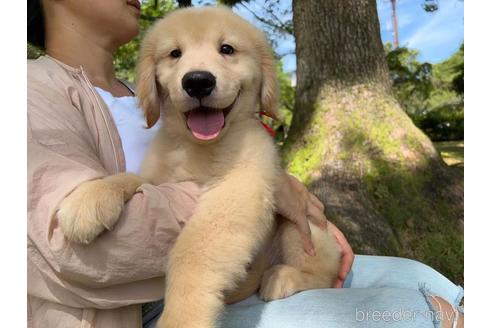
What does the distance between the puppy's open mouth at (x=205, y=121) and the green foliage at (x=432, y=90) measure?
10.4 metres

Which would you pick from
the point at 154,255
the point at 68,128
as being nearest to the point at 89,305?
the point at 154,255

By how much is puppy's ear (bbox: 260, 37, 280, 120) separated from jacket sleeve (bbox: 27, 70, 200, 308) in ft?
2.46

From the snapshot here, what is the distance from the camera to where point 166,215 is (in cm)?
148

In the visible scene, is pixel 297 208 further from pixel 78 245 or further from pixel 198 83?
pixel 78 245

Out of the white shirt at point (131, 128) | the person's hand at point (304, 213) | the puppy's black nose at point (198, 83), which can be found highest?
the puppy's black nose at point (198, 83)

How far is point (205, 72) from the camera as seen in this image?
5.49 feet

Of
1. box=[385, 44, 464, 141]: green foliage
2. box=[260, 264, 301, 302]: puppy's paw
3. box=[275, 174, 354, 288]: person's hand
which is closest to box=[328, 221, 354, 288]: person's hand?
box=[275, 174, 354, 288]: person's hand

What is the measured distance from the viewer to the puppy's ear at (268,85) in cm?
203

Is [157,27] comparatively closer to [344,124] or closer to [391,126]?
[344,124]

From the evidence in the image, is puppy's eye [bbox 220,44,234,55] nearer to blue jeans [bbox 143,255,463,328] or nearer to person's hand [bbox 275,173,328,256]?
person's hand [bbox 275,173,328,256]

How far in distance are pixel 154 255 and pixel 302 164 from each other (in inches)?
110

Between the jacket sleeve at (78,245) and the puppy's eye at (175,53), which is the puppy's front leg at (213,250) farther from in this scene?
the puppy's eye at (175,53)

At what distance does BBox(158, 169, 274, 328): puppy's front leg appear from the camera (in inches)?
54.6

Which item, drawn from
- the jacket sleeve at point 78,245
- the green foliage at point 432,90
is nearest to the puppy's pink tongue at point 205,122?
the jacket sleeve at point 78,245
